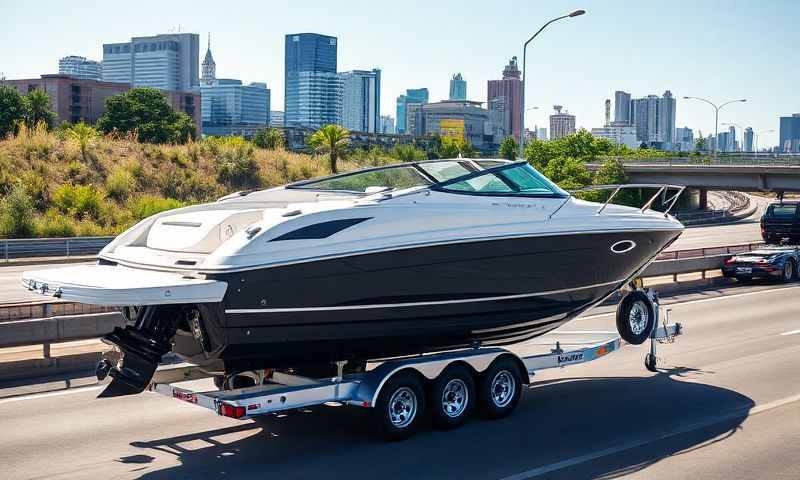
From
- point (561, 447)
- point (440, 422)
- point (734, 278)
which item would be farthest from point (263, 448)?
point (734, 278)

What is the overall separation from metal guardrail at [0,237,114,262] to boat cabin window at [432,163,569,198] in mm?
25972

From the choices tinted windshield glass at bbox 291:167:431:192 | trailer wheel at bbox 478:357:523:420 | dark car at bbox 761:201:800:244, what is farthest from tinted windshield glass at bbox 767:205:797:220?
tinted windshield glass at bbox 291:167:431:192

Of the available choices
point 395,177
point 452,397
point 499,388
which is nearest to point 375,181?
point 395,177

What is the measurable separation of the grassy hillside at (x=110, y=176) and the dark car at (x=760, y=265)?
24.3 metres

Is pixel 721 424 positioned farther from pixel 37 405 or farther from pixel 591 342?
pixel 37 405

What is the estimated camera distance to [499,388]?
1126 centimetres

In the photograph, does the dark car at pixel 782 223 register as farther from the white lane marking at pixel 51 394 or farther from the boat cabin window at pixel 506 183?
the white lane marking at pixel 51 394

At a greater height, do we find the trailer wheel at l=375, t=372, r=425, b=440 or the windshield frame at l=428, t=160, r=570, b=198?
the windshield frame at l=428, t=160, r=570, b=198

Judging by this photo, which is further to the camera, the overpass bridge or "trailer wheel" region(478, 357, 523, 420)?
the overpass bridge

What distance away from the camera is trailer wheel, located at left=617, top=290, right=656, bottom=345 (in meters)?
13.5

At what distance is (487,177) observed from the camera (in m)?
11.7

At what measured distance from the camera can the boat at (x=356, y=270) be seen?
9414mm

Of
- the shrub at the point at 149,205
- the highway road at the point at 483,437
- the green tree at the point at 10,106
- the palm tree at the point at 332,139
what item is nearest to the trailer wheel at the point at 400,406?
the highway road at the point at 483,437

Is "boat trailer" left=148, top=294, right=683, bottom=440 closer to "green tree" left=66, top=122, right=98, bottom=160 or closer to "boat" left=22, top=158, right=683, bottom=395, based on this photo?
"boat" left=22, top=158, right=683, bottom=395
